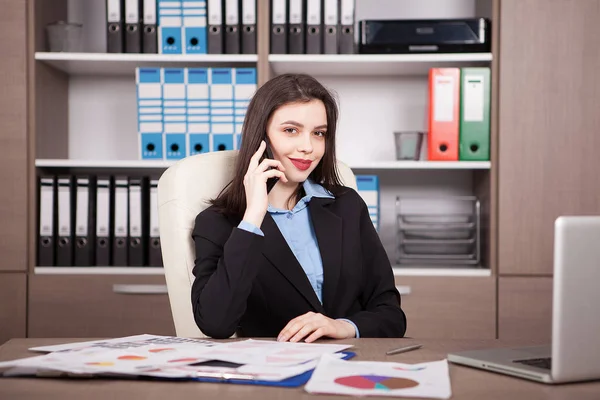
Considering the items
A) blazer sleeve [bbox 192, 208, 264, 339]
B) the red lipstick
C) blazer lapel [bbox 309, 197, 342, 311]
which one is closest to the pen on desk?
blazer sleeve [bbox 192, 208, 264, 339]

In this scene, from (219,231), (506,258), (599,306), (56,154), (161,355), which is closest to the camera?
(599,306)

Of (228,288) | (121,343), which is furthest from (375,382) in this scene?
(228,288)

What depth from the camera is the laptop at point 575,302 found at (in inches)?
35.8

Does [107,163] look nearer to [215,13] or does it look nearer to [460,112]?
[215,13]

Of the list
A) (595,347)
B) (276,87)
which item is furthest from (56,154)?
(595,347)

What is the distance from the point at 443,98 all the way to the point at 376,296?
→ 3.91 feet

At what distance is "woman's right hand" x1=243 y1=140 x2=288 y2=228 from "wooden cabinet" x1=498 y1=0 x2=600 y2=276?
1.27 metres

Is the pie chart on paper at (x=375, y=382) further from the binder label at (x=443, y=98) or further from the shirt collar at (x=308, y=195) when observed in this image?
the binder label at (x=443, y=98)

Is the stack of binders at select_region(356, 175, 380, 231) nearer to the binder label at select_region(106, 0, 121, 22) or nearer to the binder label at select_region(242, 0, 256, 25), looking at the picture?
the binder label at select_region(242, 0, 256, 25)

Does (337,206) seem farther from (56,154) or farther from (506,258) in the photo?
(56,154)

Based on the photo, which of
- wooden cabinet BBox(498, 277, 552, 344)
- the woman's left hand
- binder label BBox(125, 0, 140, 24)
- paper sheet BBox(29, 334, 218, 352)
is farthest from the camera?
binder label BBox(125, 0, 140, 24)

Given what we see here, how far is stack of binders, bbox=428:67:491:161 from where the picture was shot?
271 centimetres

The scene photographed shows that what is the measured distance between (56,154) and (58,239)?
15.7 inches

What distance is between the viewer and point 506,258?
8.80 ft
